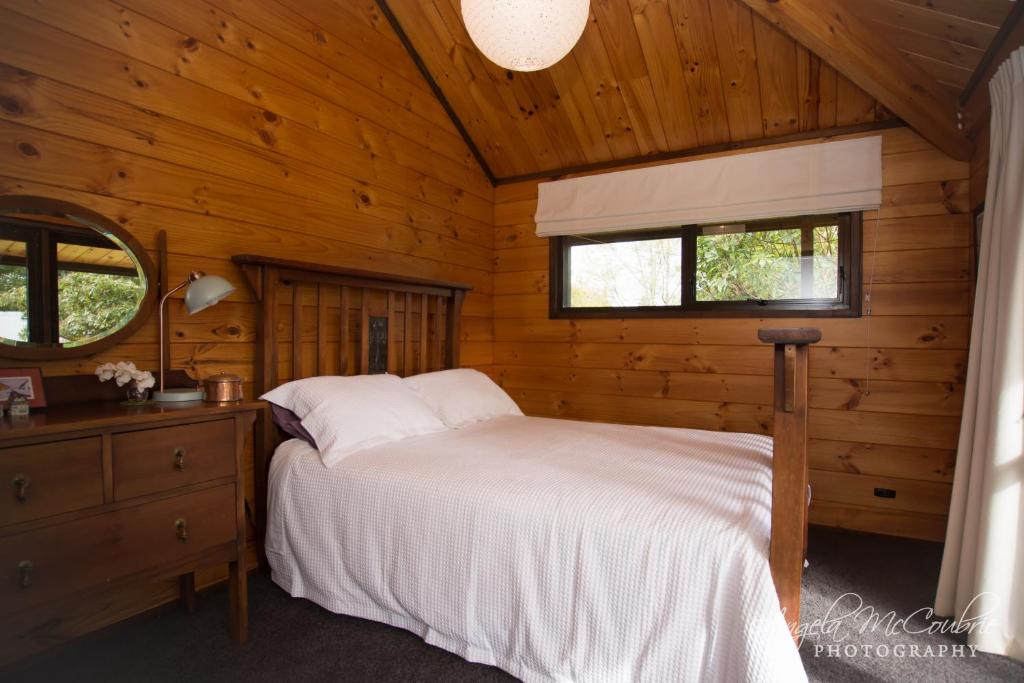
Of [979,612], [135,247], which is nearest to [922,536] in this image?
[979,612]

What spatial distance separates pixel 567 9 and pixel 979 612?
2.29 metres

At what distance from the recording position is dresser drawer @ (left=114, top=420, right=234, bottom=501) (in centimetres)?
131

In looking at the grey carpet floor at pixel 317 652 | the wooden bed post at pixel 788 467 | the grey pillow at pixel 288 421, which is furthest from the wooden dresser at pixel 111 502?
the wooden bed post at pixel 788 467

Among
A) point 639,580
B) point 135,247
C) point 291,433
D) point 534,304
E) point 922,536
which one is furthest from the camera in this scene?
point 534,304

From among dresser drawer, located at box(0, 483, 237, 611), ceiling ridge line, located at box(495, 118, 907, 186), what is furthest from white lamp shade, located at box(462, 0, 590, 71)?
dresser drawer, located at box(0, 483, 237, 611)

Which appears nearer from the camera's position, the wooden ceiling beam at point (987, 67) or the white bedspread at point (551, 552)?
the white bedspread at point (551, 552)

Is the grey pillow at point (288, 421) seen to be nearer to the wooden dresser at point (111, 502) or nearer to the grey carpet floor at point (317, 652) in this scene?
the wooden dresser at point (111, 502)

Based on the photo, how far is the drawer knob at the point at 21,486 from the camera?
1130mm

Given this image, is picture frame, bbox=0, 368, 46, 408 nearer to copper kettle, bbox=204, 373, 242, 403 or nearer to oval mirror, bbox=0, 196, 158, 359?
oval mirror, bbox=0, 196, 158, 359

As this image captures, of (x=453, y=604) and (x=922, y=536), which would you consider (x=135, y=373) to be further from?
(x=922, y=536)

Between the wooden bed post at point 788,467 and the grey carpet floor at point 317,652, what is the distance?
0.52 meters

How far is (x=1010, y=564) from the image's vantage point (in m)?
1.53
